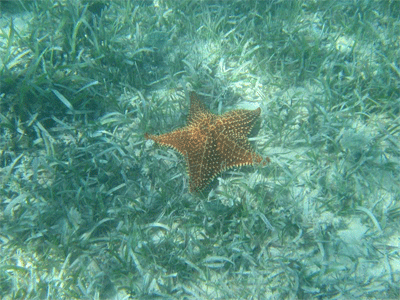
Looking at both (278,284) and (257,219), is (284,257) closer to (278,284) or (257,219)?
(278,284)

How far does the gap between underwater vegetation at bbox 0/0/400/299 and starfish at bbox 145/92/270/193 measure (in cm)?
21

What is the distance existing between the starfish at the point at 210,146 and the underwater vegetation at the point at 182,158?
21 cm

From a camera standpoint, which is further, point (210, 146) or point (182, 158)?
point (182, 158)

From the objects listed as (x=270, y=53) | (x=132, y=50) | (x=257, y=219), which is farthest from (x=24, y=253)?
(x=270, y=53)

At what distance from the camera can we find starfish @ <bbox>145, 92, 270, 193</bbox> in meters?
2.93

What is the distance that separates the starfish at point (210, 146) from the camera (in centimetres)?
293

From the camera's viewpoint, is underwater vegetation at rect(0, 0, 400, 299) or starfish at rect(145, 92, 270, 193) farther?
starfish at rect(145, 92, 270, 193)

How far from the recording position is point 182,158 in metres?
3.31

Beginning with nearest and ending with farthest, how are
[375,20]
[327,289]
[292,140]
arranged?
[327,289] → [292,140] → [375,20]

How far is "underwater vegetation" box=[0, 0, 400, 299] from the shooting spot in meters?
2.72

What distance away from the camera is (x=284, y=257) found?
2.71 metres

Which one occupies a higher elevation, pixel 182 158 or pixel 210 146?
pixel 210 146

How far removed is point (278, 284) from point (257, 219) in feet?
2.26

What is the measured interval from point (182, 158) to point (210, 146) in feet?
1.73
